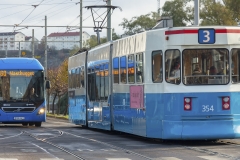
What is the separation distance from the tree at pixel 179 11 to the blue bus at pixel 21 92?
30.6 m

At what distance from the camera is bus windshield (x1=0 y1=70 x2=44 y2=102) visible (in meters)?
33.7

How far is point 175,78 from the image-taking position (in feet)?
64.6

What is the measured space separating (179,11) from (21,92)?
3222 cm

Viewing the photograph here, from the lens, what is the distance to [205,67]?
19.6 m

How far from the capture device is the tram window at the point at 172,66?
19656mm

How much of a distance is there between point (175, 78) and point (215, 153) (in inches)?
115

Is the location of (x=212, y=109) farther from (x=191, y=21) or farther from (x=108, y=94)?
(x=191, y=21)

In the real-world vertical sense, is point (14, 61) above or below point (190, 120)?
above

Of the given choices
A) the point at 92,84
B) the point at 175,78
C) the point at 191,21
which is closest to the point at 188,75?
the point at 175,78

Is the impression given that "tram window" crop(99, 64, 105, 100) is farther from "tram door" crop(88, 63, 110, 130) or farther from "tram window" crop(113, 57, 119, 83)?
"tram window" crop(113, 57, 119, 83)

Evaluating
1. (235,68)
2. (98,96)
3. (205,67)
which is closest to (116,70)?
(98,96)

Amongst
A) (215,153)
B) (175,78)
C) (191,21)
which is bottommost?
(215,153)

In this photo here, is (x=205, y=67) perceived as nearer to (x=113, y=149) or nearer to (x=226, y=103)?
(x=226, y=103)

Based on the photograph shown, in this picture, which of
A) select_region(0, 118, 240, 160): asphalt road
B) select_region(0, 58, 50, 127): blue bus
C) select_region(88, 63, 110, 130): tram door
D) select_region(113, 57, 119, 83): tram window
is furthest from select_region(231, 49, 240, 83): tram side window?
select_region(0, 58, 50, 127): blue bus
